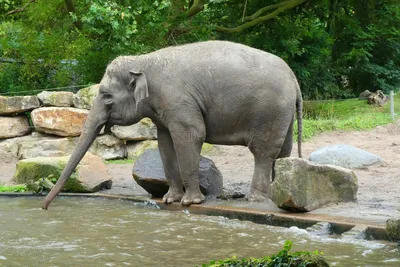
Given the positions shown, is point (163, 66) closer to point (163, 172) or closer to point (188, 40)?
point (163, 172)

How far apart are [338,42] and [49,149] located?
11799 mm

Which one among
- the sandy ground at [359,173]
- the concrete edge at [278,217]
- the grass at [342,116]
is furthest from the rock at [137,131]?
the concrete edge at [278,217]

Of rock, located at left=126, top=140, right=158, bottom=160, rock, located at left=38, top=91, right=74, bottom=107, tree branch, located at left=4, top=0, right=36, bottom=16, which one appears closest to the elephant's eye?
rock, located at left=126, top=140, right=158, bottom=160

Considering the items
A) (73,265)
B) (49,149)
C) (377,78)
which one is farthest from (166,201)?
(377,78)

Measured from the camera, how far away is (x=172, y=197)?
32.8ft

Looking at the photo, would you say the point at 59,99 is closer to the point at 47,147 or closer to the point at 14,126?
the point at 47,147

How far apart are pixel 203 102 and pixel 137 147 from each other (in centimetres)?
602

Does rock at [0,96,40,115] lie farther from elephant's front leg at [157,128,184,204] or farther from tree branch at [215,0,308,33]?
elephant's front leg at [157,128,184,204]

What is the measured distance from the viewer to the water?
22.0 ft

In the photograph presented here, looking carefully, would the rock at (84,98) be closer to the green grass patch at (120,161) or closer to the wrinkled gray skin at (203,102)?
the green grass patch at (120,161)

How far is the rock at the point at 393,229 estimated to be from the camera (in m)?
7.14

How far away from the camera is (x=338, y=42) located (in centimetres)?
2364

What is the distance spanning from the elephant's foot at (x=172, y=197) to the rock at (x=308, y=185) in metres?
1.61

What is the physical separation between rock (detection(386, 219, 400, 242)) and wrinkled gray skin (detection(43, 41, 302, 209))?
2591mm
